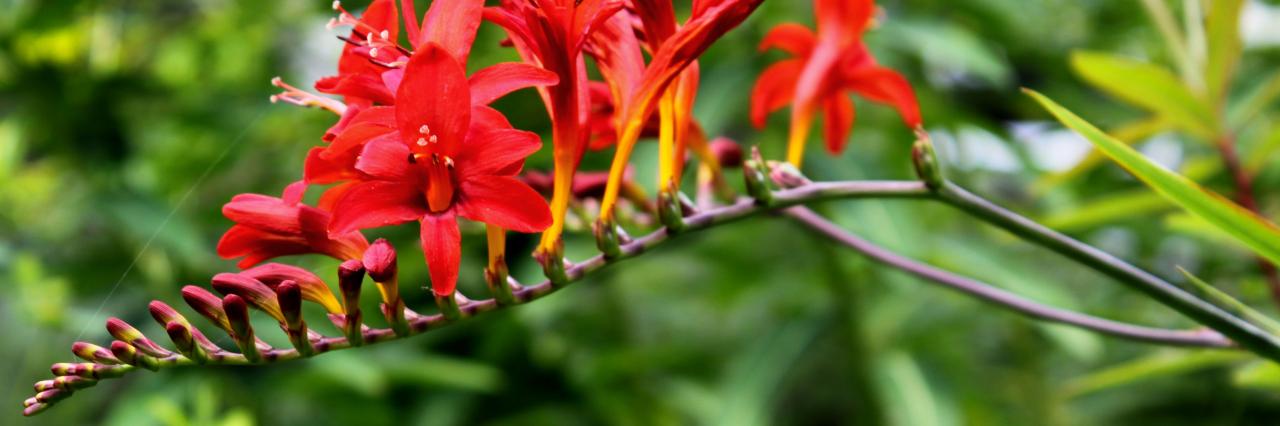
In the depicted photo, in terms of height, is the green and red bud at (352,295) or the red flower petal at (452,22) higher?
the red flower petal at (452,22)

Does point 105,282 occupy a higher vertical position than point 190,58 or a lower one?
lower

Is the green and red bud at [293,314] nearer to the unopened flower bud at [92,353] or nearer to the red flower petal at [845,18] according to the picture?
the unopened flower bud at [92,353]

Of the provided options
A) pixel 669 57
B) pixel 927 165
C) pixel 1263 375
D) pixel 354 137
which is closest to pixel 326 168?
pixel 354 137

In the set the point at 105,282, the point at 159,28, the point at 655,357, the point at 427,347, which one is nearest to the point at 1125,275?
the point at 655,357

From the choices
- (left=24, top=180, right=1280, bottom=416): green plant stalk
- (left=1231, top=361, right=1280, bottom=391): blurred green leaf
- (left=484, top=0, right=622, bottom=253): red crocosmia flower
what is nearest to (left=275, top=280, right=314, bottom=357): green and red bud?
(left=24, top=180, right=1280, bottom=416): green plant stalk

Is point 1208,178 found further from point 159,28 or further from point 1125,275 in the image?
point 159,28

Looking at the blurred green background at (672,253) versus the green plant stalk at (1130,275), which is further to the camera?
the blurred green background at (672,253)

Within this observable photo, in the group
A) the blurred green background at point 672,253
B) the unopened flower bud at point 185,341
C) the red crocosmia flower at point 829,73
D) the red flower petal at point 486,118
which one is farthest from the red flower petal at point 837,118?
the blurred green background at point 672,253
